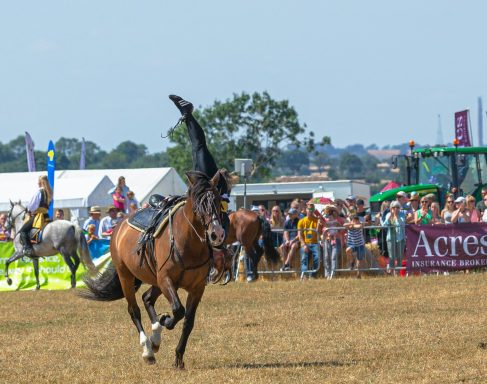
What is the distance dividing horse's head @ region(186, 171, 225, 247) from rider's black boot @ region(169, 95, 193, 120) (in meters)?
0.73

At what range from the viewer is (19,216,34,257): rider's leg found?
24.2 m

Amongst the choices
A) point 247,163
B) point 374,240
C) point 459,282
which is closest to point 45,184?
point 247,163

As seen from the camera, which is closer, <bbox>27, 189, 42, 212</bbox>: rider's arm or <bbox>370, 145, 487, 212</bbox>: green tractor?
<bbox>27, 189, 42, 212</bbox>: rider's arm

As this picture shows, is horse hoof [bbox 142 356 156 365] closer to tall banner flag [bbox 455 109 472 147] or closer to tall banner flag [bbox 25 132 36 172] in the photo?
tall banner flag [bbox 455 109 472 147]

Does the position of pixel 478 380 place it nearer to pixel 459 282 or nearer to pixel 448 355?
pixel 448 355

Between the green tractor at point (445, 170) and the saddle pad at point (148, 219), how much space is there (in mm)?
16416

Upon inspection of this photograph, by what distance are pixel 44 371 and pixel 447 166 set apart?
64.2 ft

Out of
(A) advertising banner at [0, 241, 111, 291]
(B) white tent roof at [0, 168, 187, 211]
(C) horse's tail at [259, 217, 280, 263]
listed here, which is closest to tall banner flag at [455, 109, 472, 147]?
(B) white tent roof at [0, 168, 187, 211]

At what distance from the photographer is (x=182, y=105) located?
1098 centimetres

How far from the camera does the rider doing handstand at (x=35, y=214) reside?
23391mm

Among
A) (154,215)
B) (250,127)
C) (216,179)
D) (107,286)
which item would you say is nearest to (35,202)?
(107,286)

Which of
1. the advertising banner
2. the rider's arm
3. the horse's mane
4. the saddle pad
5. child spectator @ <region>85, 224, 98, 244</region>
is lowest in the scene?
the advertising banner

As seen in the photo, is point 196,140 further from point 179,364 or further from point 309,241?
point 309,241

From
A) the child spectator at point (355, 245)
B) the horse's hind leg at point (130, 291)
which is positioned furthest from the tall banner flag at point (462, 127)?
the horse's hind leg at point (130, 291)
